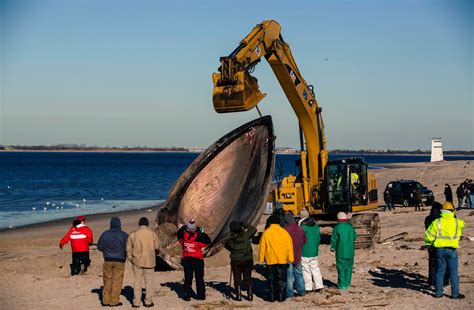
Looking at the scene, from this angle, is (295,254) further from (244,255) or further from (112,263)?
(112,263)

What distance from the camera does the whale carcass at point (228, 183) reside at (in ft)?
69.8

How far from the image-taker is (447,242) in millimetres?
14320

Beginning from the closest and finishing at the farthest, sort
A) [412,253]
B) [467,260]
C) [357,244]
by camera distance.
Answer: [467,260] < [412,253] < [357,244]

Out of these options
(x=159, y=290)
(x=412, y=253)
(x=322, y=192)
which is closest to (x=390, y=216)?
(x=322, y=192)

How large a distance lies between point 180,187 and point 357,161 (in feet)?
20.3

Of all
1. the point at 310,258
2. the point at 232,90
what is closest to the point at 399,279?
the point at 310,258

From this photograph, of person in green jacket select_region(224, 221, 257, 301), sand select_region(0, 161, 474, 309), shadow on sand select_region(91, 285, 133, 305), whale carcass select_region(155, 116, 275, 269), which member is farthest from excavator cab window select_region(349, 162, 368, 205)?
person in green jacket select_region(224, 221, 257, 301)

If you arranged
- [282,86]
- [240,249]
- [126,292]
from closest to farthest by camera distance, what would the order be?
[240,249], [126,292], [282,86]

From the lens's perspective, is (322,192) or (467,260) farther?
(322,192)

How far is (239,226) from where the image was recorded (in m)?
14.6

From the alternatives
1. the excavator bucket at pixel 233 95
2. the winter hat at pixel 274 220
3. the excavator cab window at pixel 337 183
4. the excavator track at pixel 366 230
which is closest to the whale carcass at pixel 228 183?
the excavator cab window at pixel 337 183

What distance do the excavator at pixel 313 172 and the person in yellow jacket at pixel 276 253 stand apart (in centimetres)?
728

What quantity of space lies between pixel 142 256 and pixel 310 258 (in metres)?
3.45

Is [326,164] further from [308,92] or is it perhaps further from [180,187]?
[180,187]
